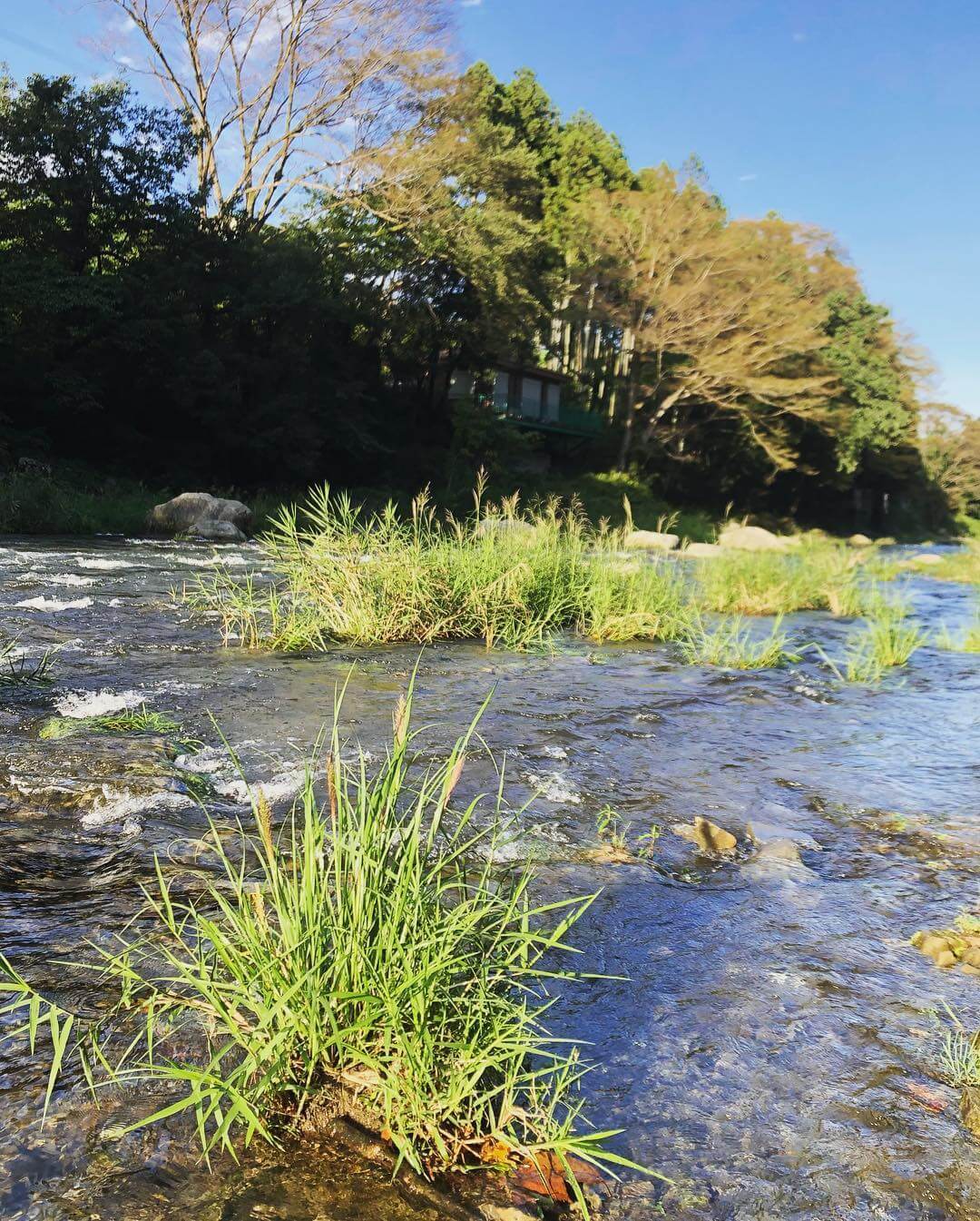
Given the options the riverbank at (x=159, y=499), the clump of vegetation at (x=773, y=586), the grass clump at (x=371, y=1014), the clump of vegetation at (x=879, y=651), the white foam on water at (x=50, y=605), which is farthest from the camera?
the riverbank at (x=159, y=499)

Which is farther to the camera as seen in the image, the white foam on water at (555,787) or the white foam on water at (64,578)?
the white foam on water at (64,578)

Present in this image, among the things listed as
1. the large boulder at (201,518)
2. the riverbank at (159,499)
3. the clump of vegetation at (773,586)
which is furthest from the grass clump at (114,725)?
the large boulder at (201,518)

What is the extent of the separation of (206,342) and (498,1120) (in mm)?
23861

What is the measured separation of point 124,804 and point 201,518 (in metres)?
14.8

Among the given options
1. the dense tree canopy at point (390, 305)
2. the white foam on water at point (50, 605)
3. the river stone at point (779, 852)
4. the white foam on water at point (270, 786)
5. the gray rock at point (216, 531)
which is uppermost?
the dense tree canopy at point (390, 305)

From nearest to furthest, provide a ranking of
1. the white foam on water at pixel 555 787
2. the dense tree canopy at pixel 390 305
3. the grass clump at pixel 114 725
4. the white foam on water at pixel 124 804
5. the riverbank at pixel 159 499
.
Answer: the white foam on water at pixel 124 804, the white foam on water at pixel 555 787, the grass clump at pixel 114 725, the riverbank at pixel 159 499, the dense tree canopy at pixel 390 305

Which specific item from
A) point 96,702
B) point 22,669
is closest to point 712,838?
point 96,702

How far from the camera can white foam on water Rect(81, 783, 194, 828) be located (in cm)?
380

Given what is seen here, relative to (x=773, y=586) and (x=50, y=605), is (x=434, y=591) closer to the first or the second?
(x=50, y=605)

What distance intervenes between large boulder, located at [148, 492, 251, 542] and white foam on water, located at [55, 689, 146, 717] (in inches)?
459

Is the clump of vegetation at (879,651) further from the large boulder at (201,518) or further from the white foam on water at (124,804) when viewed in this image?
the large boulder at (201,518)

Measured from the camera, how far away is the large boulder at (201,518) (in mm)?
17641

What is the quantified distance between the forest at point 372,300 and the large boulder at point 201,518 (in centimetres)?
305

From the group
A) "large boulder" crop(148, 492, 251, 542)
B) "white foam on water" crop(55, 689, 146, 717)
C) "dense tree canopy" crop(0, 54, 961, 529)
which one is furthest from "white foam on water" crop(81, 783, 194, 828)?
"dense tree canopy" crop(0, 54, 961, 529)
